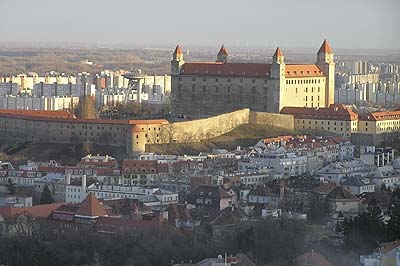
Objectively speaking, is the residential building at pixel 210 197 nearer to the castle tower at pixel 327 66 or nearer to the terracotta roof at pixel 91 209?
the terracotta roof at pixel 91 209

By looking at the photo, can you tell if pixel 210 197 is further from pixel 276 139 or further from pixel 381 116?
pixel 381 116

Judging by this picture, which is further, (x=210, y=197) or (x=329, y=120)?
(x=329, y=120)

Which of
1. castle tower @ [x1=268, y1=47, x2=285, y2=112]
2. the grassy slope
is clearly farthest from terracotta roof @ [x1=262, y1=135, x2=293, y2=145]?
castle tower @ [x1=268, y1=47, x2=285, y2=112]

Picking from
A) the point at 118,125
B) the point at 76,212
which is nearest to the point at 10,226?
the point at 76,212

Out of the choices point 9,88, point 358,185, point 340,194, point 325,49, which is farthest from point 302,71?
point 9,88

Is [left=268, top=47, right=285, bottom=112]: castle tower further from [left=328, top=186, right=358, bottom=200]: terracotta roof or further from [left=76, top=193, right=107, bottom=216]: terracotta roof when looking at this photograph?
[left=76, top=193, right=107, bottom=216]: terracotta roof

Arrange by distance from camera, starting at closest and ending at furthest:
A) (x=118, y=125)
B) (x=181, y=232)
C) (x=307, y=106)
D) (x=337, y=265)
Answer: (x=337, y=265)
(x=181, y=232)
(x=118, y=125)
(x=307, y=106)

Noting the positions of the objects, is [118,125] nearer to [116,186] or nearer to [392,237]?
[116,186]
